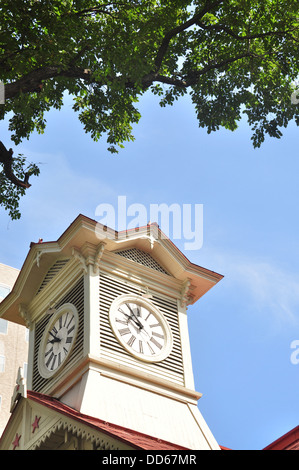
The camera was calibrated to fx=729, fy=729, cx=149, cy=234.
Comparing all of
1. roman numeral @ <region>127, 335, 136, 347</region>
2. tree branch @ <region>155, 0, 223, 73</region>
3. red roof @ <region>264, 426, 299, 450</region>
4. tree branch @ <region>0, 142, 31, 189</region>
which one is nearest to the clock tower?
roman numeral @ <region>127, 335, 136, 347</region>

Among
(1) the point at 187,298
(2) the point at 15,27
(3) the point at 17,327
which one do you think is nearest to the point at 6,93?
(2) the point at 15,27

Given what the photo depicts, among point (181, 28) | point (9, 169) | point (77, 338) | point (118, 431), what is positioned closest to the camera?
point (118, 431)

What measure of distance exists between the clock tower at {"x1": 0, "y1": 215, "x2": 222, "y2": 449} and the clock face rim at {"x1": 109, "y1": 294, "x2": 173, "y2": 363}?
3 centimetres

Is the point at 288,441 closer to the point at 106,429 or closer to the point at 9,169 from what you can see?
the point at 106,429

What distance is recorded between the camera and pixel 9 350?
44.2 meters

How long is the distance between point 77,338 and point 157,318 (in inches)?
96.5

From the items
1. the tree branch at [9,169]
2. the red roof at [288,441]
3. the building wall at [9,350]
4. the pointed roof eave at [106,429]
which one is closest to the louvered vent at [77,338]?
the pointed roof eave at [106,429]

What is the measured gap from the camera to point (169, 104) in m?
19.9

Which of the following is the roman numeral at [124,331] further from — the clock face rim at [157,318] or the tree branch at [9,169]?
the tree branch at [9,169]

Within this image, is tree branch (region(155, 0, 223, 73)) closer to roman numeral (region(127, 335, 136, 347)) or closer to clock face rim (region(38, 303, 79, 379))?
clock face rim (region(38, 303, 79, 379))

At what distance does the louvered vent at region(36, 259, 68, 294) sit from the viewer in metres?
19.9

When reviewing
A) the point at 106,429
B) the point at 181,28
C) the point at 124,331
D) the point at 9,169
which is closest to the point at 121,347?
the point at 124,331

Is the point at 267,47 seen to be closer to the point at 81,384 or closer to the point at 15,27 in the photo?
the point at 15,27
